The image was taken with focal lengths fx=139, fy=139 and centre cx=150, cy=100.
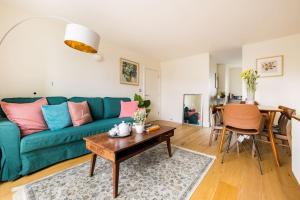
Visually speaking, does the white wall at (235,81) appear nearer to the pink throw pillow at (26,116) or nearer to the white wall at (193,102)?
the white wall at (193,102)

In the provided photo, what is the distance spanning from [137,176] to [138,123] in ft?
2.16

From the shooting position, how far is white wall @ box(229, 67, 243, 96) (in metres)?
6.60

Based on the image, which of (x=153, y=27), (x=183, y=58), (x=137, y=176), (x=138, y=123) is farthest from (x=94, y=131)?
(x=183, y=58)

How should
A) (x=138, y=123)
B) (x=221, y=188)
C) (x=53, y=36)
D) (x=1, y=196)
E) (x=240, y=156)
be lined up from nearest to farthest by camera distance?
1. (x=1, y=196)
2. (x=221, y=188)
3. (x=138, y=123)
4. (x=240, y=156)
5. (x=53, y=36)

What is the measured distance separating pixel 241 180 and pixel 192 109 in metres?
3.14

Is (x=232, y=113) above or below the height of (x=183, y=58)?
below

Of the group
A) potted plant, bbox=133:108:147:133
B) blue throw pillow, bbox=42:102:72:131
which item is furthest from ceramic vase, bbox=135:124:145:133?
blue throw pillow, bbox=42:102:72:131

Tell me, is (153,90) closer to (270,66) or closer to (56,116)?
(270,66)

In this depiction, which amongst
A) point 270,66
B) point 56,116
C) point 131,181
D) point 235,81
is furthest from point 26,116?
point 235,81

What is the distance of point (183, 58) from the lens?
4.90m

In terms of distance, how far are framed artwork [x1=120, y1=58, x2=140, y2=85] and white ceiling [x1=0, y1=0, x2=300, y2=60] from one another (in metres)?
0.71

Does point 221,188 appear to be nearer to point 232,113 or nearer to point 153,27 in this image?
point 232,113

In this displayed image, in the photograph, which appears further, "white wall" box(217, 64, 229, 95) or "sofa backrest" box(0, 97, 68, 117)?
"white wall" box(217, 64, 229, 95)

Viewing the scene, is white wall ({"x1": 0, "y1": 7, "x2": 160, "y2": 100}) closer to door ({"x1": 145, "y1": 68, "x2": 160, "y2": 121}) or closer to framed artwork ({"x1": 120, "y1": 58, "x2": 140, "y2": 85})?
framed artwork ({"x1": 120, "y1": 58, "x2": 140, "y2": 85})
